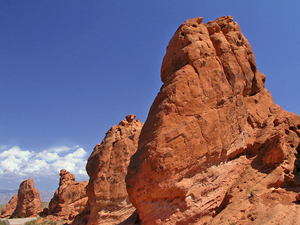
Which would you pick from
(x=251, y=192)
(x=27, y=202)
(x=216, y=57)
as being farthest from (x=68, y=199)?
(x=251, y=192)

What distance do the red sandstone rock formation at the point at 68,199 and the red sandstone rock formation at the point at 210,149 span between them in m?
20.5

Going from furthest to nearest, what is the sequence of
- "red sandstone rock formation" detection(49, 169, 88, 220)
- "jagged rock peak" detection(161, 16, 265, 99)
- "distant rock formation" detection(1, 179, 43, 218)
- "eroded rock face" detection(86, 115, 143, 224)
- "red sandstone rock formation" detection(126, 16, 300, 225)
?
"distant rock formation" detection(1, 179, 43, 218) < "red sandstone rock formation" detection(49, 169, 88, 220) < "eroded rock face" detection(86, 115, 143, 224) < "jagged rock peak" detection(161, 16, 265, 99) < "red sandstone rock formation" detection(126, 16, 300, 225)

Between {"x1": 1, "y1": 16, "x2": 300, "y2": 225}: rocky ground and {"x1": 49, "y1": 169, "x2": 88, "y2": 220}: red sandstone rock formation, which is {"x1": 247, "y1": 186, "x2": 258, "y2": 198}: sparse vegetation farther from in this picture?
{"x1": 49, "y1": 169, "x2": 88, "y2": 220}: red sandstone rock formation

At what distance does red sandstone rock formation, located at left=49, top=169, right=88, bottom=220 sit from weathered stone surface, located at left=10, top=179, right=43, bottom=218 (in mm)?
5663

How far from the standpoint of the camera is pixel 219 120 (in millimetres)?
9625

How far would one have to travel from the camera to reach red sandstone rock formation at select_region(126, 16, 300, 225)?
26.2 feet

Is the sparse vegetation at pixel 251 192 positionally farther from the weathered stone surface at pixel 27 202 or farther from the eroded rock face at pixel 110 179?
the weathered stone surface at pixel 27 202

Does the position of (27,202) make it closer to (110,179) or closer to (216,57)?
(110,179)

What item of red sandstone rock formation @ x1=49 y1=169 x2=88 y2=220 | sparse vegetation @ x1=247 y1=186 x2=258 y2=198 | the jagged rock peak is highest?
the jagged rock peak

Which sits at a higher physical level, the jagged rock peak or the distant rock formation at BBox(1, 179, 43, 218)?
the jagged rock peak

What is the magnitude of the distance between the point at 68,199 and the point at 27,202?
901 cm

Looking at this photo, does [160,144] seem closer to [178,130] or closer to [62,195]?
[178,130]

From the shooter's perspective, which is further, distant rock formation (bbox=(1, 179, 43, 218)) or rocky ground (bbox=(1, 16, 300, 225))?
distant rock formation (bbox=(1, 179, 43, 218))

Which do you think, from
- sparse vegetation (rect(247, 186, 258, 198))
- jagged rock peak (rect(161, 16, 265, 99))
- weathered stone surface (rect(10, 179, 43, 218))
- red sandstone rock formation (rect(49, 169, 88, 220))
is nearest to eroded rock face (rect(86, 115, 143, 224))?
jagged rock peak (rect(161, 16, 265, 99))
